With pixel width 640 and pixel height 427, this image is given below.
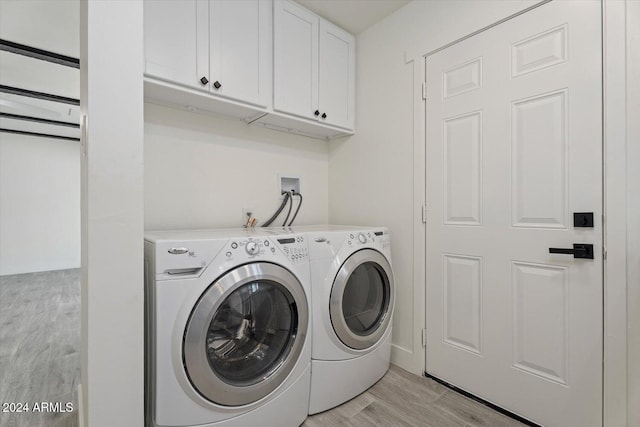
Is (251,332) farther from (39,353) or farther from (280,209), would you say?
(39,353)

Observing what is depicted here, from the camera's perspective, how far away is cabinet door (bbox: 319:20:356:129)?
6.72ft

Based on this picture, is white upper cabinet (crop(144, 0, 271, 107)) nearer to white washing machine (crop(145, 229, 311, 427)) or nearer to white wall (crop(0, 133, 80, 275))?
white washing machine (crop(145, 229, 311, 427))

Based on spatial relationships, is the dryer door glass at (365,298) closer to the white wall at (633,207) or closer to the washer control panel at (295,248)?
the washer control panel at (295,248)

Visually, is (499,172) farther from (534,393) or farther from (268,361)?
(268,361)

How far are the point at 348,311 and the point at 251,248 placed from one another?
29.1 inches

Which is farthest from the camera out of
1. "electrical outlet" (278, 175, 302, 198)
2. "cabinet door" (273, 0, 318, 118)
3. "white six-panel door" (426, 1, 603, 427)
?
"electrical outlet" (278, 175, 302, 198)

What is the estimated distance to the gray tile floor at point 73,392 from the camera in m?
1.44

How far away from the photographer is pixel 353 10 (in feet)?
6.52

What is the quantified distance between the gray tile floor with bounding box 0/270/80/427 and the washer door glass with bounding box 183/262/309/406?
91cm

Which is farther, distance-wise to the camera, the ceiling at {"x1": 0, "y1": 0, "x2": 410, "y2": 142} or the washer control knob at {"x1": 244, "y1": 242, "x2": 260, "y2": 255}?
the ceiling at {"x1": 0, "y1": 0, "x2": 410, "y2": 142}

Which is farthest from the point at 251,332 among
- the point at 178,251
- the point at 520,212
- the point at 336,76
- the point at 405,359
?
the point at 336,76

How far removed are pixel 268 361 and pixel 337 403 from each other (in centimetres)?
55

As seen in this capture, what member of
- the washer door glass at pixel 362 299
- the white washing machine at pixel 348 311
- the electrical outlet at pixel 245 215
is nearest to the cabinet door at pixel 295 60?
the electrical outlet at pixel 245 215

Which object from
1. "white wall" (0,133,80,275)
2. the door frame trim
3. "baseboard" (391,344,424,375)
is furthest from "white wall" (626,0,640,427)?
"white wall" (0,133,80,275)
